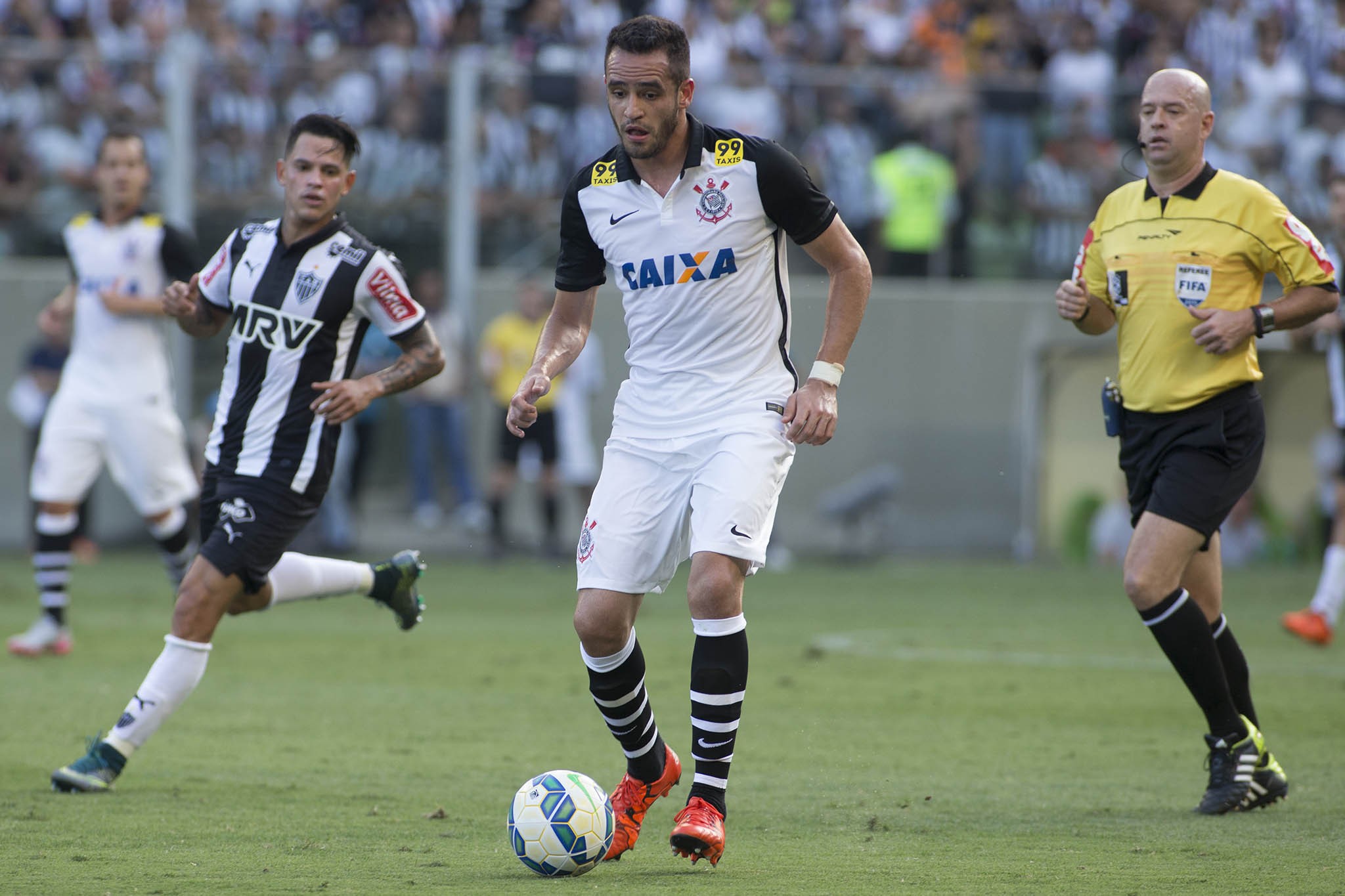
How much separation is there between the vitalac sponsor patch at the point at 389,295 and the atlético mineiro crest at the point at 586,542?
174 centimetres

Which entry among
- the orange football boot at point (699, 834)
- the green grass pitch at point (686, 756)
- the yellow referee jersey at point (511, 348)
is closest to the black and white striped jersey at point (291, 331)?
the green grass pitch at point (686, 756)

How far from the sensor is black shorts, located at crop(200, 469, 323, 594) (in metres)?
6.49

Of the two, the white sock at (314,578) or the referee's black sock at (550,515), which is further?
the referee's black sock at (550,515)

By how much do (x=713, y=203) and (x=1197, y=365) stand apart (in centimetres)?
212

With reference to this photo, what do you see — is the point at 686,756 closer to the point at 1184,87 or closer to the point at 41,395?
the point at 1184,87

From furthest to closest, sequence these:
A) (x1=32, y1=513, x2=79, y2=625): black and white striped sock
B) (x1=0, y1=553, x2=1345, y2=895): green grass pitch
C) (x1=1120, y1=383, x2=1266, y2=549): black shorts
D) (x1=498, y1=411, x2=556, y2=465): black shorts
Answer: (x1=498, y1=411, x2=556, y2=465): black shorts, (x1=32, y1=513, x2=79, y2=625): black and white striped sock, (x1=1120, y1=383, x2=1266, y2=549): black shorts, (x1=0, y1=553, x2=1345, y2=895): green grass pitch

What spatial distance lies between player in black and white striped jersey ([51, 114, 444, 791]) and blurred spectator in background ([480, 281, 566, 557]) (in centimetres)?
948

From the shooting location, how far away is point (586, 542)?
5.32 meters

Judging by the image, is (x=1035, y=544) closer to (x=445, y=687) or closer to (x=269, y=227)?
(x=445, y=687)

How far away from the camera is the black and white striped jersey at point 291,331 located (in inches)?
262

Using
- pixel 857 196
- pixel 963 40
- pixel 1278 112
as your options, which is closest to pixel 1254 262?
pixel 857 196

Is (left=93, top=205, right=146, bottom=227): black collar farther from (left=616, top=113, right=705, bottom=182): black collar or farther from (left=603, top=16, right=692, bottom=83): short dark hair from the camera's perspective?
(left=603, top=16, right=692, bottom=83): short dark hair

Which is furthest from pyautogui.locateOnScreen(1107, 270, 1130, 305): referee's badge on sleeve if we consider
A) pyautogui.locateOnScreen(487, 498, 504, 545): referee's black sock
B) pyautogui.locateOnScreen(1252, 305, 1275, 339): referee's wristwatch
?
pyautogui.locateOnScreen(487, 498, 504, 545): referee's black sock

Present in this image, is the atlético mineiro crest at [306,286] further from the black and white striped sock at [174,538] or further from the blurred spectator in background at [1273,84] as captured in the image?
the blurred spectator in background at [1273,84]
